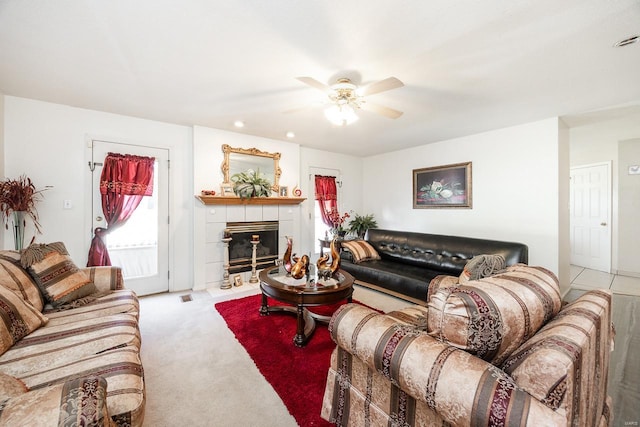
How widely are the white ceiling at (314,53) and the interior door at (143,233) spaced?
60cm

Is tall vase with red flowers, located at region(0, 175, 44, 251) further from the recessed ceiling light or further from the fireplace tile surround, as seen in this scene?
the recessed ceiling light

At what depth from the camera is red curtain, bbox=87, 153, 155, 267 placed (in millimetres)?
3111

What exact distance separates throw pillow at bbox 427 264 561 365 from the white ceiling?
5.34ft

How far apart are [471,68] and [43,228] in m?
4.85

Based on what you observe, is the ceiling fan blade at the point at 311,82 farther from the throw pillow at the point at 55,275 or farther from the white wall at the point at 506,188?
the white wall at the point at 506,188

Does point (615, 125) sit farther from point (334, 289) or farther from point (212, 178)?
point (212, 178)

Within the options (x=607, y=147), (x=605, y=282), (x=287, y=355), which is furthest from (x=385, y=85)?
(x=607, y=147)

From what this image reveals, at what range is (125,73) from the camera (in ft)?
7.36

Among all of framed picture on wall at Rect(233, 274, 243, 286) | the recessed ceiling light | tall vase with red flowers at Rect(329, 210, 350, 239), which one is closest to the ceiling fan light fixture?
the recessed ceiling light

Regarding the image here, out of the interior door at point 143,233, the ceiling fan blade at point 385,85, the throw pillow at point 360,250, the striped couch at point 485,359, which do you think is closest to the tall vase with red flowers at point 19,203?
the interior door at point 143,233

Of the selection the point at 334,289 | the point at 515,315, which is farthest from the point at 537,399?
the point at 334,289

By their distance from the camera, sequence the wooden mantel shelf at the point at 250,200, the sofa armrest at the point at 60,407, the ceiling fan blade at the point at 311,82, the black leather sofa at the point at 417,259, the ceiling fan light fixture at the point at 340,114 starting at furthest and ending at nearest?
the wooden mantel shelf at the point at 250,200 → the black leather sofa at the point at 417,259 → the ceiling fan light fixture at the point at 340,114 → the ceiling fan blade at the point at 311,82 → the sofa armrest at the point at 60,407

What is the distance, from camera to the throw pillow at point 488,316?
90 centimetres

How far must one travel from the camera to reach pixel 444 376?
88 centimetres
